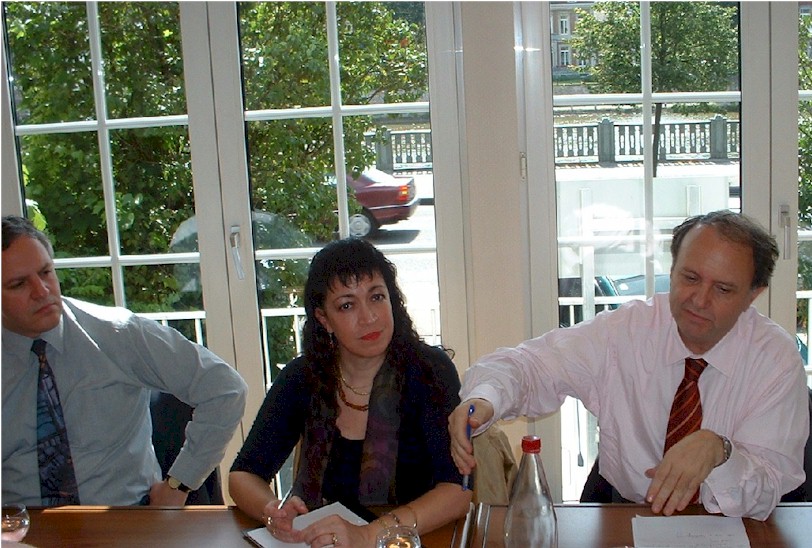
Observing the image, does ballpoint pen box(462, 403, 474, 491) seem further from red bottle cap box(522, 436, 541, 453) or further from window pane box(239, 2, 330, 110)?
window pane box(239, 2, 330, 110)

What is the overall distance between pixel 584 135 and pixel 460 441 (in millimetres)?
1553

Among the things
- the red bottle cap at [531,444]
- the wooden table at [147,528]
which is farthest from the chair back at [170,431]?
the red bottle cap at [531,444]

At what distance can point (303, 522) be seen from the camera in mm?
1712

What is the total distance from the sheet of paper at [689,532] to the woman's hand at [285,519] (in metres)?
0.64

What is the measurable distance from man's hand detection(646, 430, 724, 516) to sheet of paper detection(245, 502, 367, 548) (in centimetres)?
57

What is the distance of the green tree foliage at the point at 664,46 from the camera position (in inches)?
113

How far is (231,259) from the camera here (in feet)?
10.1

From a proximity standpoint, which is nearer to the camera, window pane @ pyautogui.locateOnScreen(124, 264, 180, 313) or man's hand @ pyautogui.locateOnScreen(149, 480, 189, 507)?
man's hand @ pyautogui.locateOnScreen(149, 480, 189, 507)

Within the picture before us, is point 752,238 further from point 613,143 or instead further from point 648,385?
point 613,143

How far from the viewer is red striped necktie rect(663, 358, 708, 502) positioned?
6.49 feet

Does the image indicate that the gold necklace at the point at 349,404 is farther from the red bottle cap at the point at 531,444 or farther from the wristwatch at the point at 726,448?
the wristwatch at the point at 726,448

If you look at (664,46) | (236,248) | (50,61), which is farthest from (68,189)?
(664,46)

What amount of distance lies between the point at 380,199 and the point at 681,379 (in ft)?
4.47

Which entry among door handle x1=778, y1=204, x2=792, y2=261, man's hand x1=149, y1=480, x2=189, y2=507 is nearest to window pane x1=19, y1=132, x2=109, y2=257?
man's hand x1=149, y1=480, x2=189, y2=507
